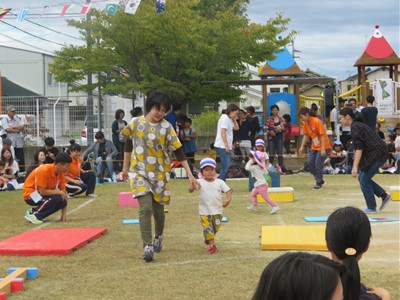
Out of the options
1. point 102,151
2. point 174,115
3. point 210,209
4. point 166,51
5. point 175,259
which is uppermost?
point 166,51

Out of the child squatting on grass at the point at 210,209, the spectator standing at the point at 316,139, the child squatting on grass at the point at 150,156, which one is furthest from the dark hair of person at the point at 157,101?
the spectator standing at the point at 316,139

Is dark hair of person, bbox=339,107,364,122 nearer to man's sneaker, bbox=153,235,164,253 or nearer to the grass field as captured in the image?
the grass field

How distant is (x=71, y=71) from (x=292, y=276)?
73.5ft

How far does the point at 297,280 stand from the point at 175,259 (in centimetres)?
563

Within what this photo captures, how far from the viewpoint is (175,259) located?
7.71 metres

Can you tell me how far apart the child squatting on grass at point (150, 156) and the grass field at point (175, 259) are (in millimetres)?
619

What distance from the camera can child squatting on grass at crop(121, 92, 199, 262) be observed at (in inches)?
307

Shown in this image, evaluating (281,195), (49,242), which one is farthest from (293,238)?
(281,195)

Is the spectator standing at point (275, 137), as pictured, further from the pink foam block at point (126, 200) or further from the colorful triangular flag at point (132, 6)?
the pink foam block at point (126, 200)

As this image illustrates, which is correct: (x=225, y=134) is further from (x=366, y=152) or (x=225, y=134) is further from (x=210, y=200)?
(x=210, y=200)

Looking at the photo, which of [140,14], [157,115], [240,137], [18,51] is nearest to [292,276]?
[157,115]

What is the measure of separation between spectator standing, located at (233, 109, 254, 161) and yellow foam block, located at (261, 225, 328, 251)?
10880 millimetres

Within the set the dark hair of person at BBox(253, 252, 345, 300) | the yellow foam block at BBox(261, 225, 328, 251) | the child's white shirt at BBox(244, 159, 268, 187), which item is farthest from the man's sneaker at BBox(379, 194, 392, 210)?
the dark hair of person at BBox(253, 252, 345, 300)

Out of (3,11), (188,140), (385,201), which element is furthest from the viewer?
(3,11)
